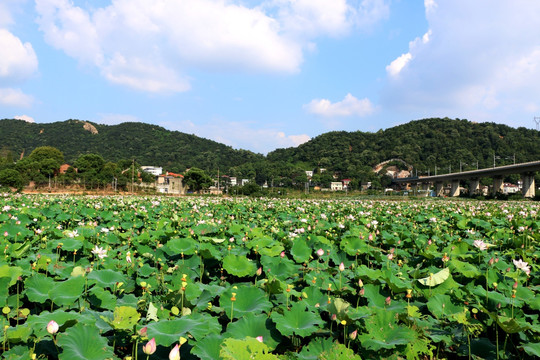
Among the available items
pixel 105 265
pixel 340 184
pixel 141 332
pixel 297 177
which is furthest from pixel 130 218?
pixel 340 184

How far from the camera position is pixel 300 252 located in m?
3.63

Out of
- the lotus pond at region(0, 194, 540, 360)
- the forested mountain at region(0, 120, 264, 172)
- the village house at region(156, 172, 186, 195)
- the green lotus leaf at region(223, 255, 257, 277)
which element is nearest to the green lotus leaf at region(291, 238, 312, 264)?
the lotus pond at region(0, 194, 540, 360)

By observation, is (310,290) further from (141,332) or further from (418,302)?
(141,332)

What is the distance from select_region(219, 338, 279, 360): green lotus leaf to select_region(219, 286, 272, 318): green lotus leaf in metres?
0.69

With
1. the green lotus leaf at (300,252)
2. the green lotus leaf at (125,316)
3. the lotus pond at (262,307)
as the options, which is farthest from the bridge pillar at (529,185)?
the green lotus leaf at (125,316)

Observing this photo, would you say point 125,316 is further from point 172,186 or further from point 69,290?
point 172,186

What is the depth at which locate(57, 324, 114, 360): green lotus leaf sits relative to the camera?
5.05 ft

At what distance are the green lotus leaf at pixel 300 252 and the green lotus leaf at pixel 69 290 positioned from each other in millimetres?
2099

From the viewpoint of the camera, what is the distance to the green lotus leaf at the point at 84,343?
60.6 inches

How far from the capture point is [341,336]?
2.09 m

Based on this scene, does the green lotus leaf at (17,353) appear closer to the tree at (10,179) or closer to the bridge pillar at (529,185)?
the tree at (10,179)

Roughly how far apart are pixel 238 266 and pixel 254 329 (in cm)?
111

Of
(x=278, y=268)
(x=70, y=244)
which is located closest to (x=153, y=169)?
(x=70, y=244)

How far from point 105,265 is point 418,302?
9.43 feet
